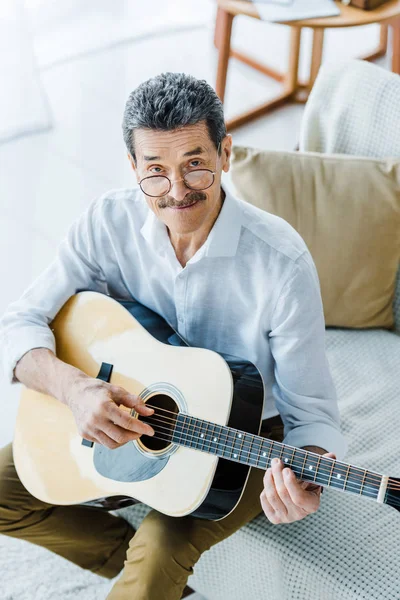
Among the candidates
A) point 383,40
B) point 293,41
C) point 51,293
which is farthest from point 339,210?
point 383,40

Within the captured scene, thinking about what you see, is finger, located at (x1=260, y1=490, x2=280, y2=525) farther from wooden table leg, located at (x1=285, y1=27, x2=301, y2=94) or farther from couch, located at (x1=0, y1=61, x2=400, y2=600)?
wooden table leg, located at (x1=285, y1=27, x2=301, y2=94)

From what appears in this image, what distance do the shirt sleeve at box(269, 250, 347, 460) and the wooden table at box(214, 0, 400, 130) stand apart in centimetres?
162

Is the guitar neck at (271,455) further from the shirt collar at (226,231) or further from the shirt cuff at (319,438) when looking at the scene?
the shirt collar at (226,231)

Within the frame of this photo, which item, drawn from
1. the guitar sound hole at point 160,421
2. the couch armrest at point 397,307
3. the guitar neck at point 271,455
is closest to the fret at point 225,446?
the guitar neck at point 271,455

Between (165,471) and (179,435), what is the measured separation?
0.08 m

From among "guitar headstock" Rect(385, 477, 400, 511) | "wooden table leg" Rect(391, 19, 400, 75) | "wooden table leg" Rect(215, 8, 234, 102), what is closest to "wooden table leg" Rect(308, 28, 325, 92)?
"wooden table leg" Rect(391, 19, 400, 75)

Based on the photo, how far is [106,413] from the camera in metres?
1.42

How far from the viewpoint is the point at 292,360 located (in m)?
1.45

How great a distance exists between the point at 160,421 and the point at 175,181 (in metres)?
0.45

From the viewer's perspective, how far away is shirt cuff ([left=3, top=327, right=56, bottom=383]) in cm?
159

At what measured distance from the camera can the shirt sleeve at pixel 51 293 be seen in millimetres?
1607

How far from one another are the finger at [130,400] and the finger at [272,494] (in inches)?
9.9

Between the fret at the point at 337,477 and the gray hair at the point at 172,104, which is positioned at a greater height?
the gray hair at the point at 172,104

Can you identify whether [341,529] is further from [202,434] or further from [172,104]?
[172,104]
